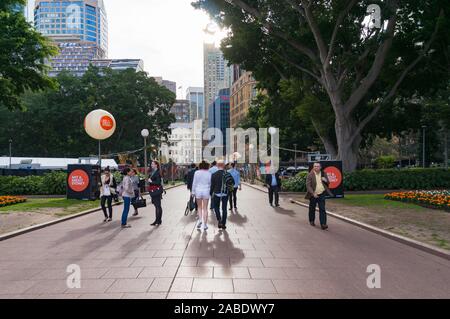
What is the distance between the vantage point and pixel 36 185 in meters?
24.1

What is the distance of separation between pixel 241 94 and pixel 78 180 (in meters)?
114

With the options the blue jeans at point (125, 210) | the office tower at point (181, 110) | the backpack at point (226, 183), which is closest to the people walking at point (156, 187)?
the blue jeans at point (125, 210)

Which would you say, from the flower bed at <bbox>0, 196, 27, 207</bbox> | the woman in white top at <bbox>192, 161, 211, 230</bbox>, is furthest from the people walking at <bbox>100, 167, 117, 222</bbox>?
the flower bed at <bbox>0, 196, 27, 207</bbox>

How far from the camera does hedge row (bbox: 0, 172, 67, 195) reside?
77.7 ft

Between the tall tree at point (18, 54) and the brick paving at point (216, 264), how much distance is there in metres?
13.8

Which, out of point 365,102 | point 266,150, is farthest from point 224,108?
point 365,102

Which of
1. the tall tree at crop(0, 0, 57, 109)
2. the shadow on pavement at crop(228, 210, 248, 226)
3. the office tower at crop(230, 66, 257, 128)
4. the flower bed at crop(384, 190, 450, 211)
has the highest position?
the office tower at crop(230, 66, 257, 128)

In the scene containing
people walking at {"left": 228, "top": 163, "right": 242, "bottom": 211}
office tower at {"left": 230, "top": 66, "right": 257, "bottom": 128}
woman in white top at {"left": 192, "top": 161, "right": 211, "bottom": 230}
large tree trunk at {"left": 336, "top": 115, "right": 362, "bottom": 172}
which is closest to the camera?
woman in white top at {"left": 192, "top": 161, "right": 211, "bottom": 230}

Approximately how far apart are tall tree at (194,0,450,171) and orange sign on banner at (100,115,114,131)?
9.64 metres

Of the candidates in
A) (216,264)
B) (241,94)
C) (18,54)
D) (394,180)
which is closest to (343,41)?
(394,180)

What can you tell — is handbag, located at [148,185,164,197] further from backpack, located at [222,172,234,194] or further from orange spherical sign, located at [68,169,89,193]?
orange spherical sign, located at [68,169,89,193]
